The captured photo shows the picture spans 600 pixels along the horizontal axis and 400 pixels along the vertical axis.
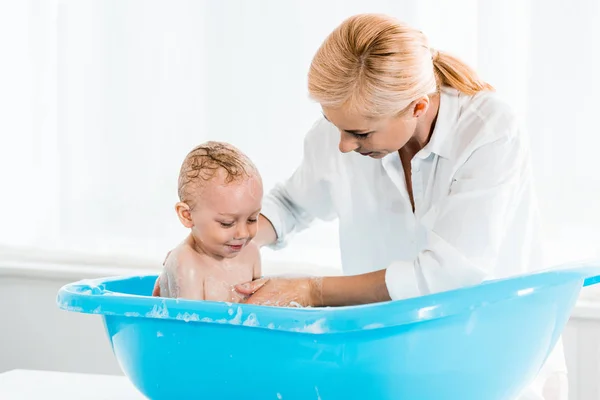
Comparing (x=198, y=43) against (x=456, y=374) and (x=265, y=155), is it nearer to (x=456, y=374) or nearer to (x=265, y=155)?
(x=265, y=155)

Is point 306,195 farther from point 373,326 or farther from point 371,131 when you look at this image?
point 373,326

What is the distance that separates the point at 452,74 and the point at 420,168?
15 cm

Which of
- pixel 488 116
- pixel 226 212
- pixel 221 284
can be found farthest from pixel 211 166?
pixel 488 116

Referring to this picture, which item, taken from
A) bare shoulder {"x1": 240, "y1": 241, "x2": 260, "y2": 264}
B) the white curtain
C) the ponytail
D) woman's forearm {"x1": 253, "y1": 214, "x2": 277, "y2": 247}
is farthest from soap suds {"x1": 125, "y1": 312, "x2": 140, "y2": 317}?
the white curtain

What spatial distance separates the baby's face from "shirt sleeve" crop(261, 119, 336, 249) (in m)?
0.25

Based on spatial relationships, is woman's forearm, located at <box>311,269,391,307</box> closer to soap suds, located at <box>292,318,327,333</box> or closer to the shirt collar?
the shirt collar

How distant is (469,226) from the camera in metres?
1.20

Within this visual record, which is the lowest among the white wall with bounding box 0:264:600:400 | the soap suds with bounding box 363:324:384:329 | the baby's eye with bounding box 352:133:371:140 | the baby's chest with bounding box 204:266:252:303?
the white wall with bounding box 0:264:600:400

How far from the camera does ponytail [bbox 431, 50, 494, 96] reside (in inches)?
53.7

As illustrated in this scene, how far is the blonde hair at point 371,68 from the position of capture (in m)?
1.20

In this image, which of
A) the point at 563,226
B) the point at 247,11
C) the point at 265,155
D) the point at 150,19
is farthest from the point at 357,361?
the point at 150,19

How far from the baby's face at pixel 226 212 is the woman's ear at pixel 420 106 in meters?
0.25

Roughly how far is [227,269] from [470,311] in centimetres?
50

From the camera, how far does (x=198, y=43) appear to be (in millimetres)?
2260
